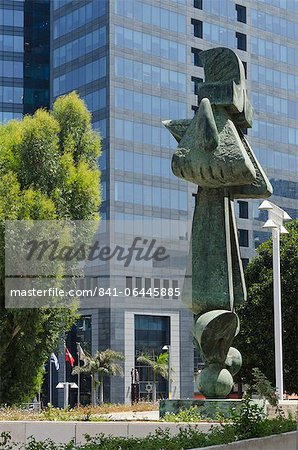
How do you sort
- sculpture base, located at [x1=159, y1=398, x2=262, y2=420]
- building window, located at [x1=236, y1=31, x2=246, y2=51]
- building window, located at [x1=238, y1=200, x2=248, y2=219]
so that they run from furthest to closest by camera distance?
1. building window, located at [x1=236, y1=31, x2=246, y2=51]
2. building window, located at [x1=238, y1=200, x2=248, y2=219]
3. sculpture base, located at [x1=159, y1=398, x2=262, y2=420]

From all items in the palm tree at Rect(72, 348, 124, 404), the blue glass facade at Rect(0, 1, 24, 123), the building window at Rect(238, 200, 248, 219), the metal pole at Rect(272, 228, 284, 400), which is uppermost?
the blue glass facade at Rect(0, 1, 24, 123)

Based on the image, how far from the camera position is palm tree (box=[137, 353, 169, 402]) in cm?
6306

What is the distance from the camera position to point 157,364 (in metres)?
63.2

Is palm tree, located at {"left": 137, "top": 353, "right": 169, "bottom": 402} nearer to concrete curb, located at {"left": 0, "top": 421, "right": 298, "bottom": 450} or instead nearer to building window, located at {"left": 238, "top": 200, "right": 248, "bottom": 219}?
building window, located at {"left": 238, "top": 200, "right": 248, "bottom": 219}

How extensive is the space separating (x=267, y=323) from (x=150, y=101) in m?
31.5

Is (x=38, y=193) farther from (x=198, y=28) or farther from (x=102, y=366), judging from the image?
(x=198, y=28)

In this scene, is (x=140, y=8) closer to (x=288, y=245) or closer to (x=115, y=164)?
(x=115, y=164)

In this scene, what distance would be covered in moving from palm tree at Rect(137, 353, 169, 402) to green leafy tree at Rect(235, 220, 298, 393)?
23.6 meters

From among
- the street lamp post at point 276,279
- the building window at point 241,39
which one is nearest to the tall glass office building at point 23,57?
the building window at point 241,39

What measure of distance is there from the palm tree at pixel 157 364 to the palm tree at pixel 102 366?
7.01ft

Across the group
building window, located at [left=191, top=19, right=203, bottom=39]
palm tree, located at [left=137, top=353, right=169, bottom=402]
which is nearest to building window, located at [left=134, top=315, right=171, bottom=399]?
palm tree, located at [left=137, top=353, right=169, bottom=402]

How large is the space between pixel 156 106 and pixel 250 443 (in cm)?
5691

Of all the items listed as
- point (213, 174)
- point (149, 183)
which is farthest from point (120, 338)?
point (213, 174)

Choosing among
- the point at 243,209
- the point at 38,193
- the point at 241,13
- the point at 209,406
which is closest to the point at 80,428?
the point at 209,406
